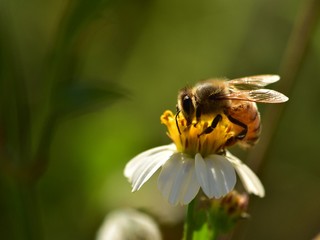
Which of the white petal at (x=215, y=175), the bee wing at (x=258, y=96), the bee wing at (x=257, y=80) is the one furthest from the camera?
the bee wing at (x=257, y=80)

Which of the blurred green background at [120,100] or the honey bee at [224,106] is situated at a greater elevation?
the honey bee at [224,106]

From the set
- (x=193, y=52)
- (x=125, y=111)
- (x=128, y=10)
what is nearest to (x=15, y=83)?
(x=125, y=111)

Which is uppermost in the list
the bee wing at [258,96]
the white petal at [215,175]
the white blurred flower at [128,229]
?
the bee wing at [258,96]

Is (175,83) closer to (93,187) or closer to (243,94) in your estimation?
(93,187)

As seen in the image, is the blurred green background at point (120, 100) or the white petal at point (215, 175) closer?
the white petal at point (215, 175)

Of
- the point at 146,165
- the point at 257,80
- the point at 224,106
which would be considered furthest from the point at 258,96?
the point at 146,165

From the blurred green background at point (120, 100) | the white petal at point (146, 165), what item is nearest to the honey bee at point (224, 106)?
the white petal at point (146, 165)

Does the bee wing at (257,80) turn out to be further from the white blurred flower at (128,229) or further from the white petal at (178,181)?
the white blurred flower at (128,229)
